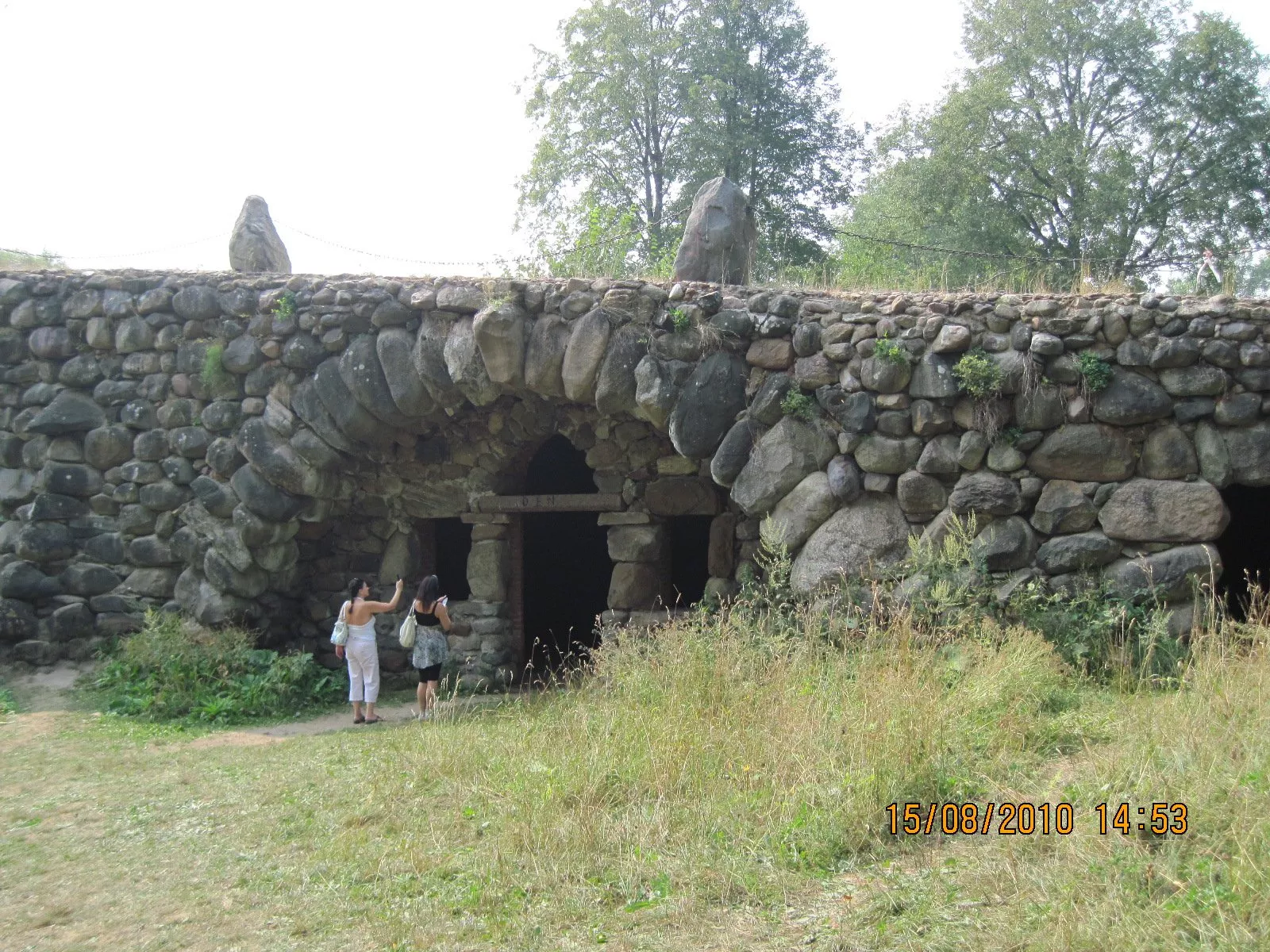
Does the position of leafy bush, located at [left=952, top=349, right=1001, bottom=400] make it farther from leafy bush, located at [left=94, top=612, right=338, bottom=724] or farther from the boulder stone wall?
leafy bush, located at [left=94, top=612, right=338, bottom=724]

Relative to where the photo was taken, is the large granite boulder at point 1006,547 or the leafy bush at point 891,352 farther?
the leafy bush at point 891,352

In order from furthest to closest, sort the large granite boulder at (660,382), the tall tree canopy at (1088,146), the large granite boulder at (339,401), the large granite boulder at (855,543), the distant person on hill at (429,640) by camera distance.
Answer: the tall tree canopy at (1088,146), the large granite boulder at (339,401), the distant person on hill at (429,640), the large granite boulder at (660,382), the large granite boulder at (855,543)

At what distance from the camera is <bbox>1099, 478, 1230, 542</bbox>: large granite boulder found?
6.35 m

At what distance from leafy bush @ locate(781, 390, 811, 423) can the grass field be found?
5.78ft

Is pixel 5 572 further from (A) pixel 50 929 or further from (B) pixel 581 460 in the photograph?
(A) pixel 50 929

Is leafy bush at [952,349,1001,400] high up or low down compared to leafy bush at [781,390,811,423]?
up

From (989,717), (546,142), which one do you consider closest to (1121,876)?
(989,717)

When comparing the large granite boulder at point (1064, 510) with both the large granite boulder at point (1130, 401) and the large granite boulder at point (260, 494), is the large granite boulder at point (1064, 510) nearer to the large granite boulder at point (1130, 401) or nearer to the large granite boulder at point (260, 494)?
the large granite boulder at point (1130, 401)

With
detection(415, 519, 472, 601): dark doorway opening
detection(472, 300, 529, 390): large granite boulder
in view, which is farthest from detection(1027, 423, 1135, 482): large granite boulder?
detection(415, 519, 472, 601): dark doorway opening

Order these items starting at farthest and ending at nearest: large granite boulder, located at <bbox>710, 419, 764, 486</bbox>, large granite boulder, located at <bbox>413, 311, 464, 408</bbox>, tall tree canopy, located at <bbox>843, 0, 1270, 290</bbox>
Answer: tall tree canopy, located at <bbox>843, 0, 1270, 290</bbox> < large granite boulder, located at <bbox>413, 311, 464, 408</bbox> < large granite boulder, located at <bbox>710, 419, 764, 486</bbox>

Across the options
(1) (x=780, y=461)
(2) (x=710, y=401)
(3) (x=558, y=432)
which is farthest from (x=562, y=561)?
(1) (x=780, y=461)

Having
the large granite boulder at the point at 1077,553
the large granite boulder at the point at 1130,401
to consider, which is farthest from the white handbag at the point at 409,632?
the large granite boulder at the point at 1130,401
